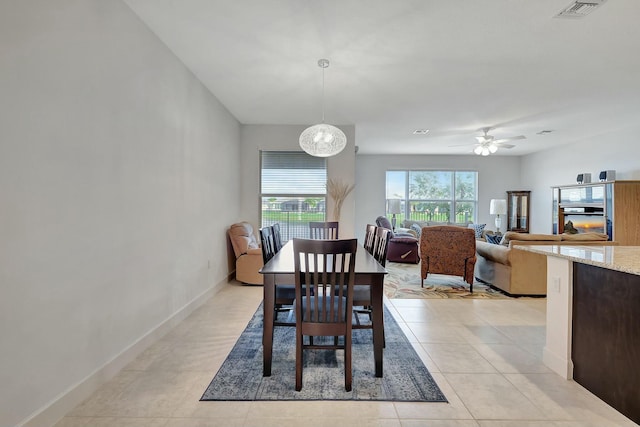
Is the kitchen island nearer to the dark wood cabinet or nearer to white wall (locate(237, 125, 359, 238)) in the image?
white wall (locate(237, 125, 359, 238))

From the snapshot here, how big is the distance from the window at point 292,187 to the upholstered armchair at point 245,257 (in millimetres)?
931

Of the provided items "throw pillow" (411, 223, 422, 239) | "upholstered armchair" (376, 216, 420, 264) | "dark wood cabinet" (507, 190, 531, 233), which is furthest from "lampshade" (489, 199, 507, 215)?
"upholstered armchair" (376, 216, 420, 264)

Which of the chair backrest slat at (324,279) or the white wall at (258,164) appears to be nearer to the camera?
the chair backrest slat at (324,279)

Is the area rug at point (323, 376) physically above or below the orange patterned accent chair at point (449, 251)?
below

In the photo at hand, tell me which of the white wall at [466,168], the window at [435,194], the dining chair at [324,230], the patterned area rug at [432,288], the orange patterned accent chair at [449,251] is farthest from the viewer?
the window at [435,194]

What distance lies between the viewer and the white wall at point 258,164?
5.62m

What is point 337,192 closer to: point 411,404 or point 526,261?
point 526,261

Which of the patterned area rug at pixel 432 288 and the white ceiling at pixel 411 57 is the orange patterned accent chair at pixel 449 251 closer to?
the patterned area rug at pixel 432 288

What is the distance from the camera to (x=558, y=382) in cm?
215

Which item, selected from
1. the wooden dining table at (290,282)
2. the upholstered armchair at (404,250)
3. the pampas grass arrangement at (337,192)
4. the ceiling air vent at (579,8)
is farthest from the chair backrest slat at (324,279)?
the upholstered armchair at (404,250)

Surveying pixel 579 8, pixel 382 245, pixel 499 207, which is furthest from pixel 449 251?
pixel 499 207

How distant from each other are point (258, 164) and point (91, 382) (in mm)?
4126

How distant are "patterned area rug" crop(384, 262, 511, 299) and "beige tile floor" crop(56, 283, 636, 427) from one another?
110 centimetres

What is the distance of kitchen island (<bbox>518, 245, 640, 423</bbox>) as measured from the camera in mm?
1749
